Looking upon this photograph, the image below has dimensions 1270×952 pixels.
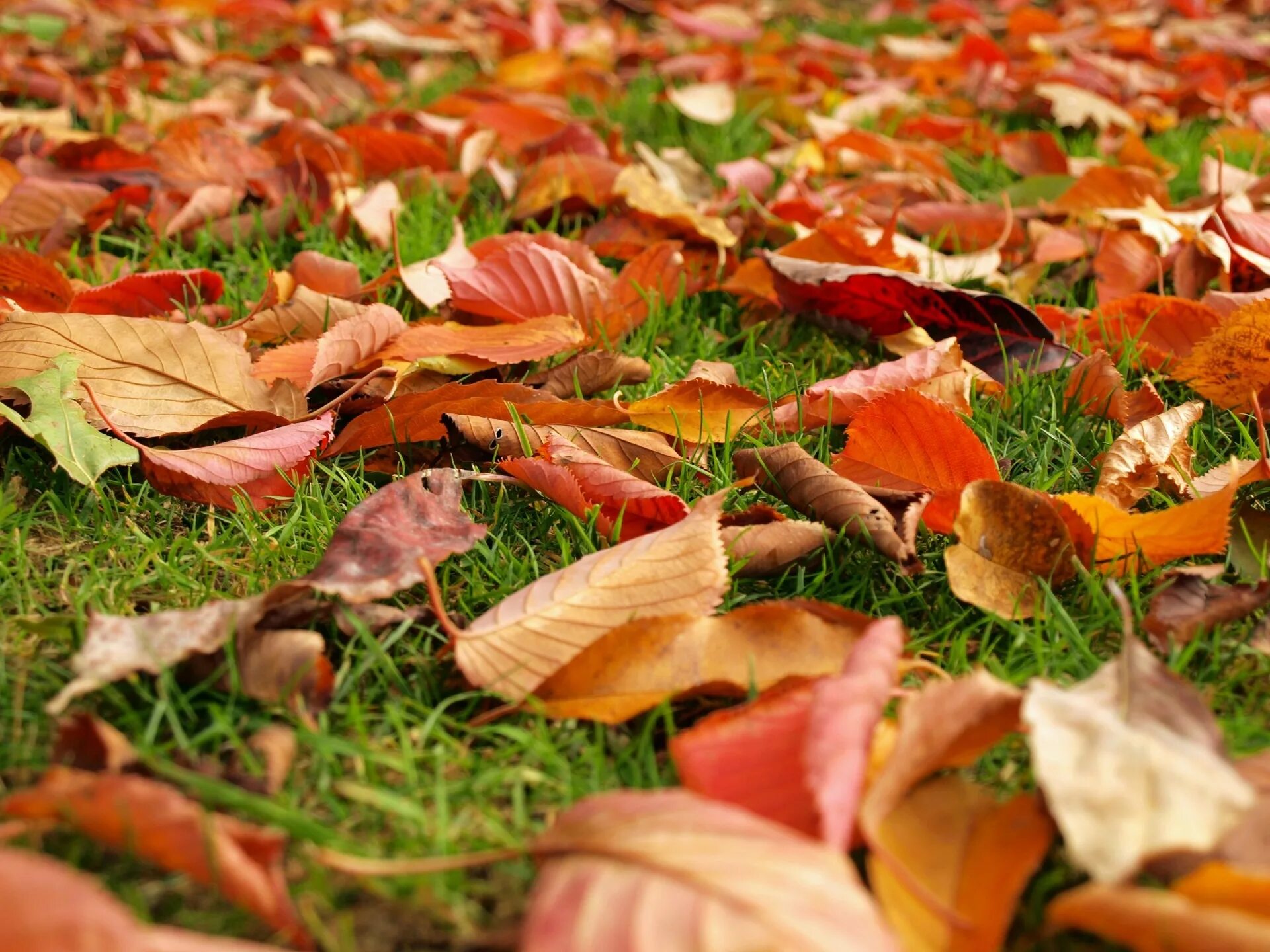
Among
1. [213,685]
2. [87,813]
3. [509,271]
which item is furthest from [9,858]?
[509,271]

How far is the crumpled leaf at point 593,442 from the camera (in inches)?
54.1

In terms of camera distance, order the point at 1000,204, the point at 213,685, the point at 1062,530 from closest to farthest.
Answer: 1. the point at 213,685
2. the point at 1062,530
3. the point at 1000,204

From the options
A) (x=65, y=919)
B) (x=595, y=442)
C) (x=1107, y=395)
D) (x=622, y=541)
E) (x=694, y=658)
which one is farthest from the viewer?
(x=1107, y=395)

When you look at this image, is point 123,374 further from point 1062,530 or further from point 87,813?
point 1062,530

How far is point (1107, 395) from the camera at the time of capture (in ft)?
4.94

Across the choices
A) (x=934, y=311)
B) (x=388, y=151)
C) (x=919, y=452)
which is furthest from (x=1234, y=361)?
(x=388, y=151)

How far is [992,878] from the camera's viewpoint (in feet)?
2.64

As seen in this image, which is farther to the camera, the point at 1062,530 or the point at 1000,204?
the point at 1000,204

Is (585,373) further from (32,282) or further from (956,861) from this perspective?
(956,861)

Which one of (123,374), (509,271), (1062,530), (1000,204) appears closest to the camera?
(1062,530)

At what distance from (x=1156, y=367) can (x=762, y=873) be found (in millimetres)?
1197

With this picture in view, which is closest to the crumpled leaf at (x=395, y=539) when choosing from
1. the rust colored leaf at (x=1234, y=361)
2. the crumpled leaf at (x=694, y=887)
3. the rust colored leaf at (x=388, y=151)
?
the crumpled leaf at (x=694, y=887)

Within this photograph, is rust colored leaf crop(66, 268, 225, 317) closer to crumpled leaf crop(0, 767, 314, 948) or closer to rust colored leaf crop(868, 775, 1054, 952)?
crumpled leaf crop(0, 767, 314, 948)

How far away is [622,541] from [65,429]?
0.62 meters
